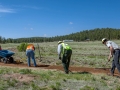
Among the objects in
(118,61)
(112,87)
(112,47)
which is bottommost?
(112,87)

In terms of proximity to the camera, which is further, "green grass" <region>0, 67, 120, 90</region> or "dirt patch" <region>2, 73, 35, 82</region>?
"dirt patch" <region>2, 73, 35, 82</region>

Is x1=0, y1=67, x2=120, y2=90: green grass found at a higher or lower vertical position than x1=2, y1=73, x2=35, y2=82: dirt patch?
lower

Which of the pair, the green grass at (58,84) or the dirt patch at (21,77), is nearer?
the green grass at (58,84)

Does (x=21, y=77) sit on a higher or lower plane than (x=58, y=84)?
higher

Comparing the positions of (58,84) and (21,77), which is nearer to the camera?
(58,84)

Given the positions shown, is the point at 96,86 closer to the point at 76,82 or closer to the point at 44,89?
the point at 76,82

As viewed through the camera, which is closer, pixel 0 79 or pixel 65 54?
pixel 0 79

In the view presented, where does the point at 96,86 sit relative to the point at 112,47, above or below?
below

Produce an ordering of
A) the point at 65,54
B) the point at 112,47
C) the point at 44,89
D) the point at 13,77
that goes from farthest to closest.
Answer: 1. the point at 65,54
2. the point at 112,47
3. the point at 13,77
4. the point at 44,89

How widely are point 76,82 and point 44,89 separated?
5.61 feet

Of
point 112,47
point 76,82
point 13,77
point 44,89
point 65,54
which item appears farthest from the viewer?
point 65,54

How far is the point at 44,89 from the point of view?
846 cm

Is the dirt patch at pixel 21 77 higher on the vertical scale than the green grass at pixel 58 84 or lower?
higher

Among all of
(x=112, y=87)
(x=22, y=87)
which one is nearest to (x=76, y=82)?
(x=112, y=87)
